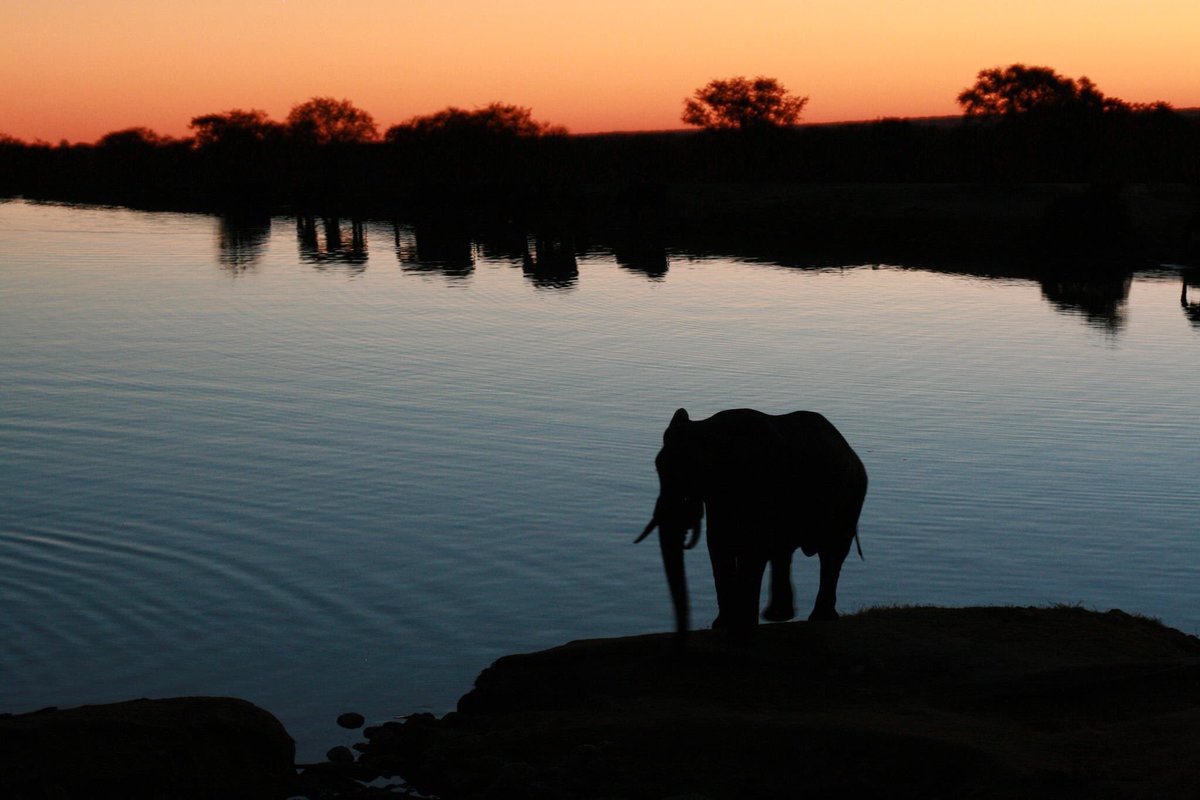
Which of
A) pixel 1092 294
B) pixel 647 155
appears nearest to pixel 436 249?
pixel 1092 294

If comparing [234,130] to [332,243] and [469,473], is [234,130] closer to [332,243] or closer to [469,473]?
[332,243]

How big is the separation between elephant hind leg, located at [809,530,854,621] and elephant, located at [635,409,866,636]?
1.42 ft

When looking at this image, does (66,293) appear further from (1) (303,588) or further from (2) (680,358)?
(1) (303,588)

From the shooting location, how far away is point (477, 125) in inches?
5714

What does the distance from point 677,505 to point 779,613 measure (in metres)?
1.49

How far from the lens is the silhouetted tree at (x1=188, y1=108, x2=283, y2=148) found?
605 feet

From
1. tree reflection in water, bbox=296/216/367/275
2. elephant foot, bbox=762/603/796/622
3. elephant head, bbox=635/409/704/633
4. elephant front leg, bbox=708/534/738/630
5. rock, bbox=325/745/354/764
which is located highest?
elephant head, bbox=635/409/704/633

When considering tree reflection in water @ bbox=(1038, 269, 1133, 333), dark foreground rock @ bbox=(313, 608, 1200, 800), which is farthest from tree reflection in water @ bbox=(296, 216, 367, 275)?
dark foreground rock @ bbox=(313, 608, 1200, 800)

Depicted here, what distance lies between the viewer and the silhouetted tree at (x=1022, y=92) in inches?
3482

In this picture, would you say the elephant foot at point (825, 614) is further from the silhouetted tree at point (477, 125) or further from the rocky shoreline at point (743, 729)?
the silhouetted tree at point (477, 125)

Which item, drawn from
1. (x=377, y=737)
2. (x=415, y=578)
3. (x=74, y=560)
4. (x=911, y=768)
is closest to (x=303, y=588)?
(x=415, y=578)

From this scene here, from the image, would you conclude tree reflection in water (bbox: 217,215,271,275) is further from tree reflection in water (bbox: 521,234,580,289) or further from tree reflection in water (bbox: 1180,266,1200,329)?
tree reflection in water (bbox: 1180,266,1200,329)

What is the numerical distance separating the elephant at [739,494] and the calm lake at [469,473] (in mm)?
1998

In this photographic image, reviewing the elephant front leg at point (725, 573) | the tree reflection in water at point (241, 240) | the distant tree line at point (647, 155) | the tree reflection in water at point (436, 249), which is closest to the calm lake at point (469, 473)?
the elephant front leg at point (725, 573)
